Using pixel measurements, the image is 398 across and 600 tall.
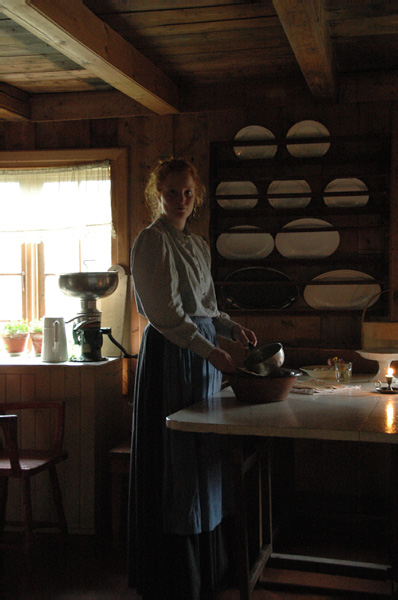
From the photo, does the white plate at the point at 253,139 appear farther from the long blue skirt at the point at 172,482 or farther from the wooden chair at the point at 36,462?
the wooden chair at the point at 36,462

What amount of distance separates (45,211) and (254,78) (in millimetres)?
1461

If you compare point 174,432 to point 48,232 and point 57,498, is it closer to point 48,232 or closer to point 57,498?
point 57,498

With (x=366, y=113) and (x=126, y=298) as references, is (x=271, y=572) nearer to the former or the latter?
(x=126, y=298)

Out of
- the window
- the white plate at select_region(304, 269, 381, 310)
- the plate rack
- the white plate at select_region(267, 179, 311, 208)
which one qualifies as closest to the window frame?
the window

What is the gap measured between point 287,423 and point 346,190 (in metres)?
1.93

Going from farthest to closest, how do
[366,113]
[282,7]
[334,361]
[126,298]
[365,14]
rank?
[126,298], [366,113], [334,361], [365,14], [282,7]

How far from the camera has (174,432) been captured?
8.06 ft

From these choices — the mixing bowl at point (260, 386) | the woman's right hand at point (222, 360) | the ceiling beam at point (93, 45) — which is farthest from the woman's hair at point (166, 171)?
the mixing bowl at point (260, 386)

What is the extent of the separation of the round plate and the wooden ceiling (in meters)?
0.99

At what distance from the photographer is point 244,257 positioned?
3.76 m

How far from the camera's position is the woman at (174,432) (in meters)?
2.44

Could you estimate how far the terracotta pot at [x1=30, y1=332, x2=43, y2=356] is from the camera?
3803 mm

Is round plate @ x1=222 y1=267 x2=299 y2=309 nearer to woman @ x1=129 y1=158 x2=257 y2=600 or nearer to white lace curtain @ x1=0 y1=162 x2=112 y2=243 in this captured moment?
white lace curtain @ x1=0 y1=162 x2=112 y2=243

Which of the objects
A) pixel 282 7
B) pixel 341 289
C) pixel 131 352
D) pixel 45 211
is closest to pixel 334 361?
pixel 341 289
